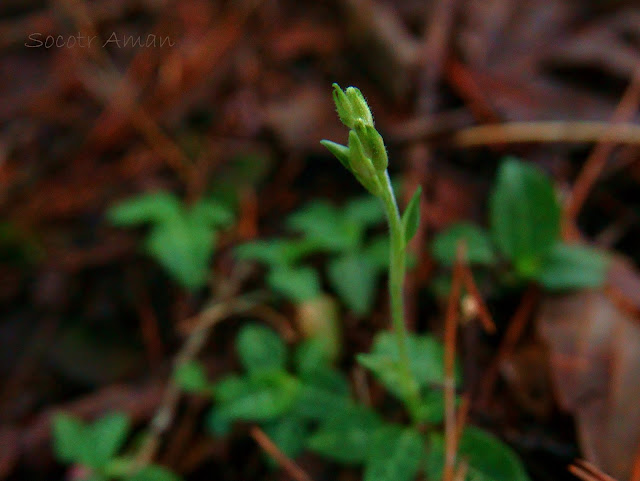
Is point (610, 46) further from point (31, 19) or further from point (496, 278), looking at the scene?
point (31, 19)

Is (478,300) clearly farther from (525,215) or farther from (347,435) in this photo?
(347,435)

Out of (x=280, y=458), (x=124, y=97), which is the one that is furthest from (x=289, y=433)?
(x=124, y=97)

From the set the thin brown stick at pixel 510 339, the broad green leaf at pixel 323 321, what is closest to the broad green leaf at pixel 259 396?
the broad green leaf at pixel 323 321

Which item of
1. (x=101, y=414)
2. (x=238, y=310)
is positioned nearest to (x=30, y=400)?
(x=101, y=414)

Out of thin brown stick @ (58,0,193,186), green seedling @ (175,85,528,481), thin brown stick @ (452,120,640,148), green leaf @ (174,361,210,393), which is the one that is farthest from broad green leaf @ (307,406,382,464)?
thin brown stick @ (58,0,193,186)

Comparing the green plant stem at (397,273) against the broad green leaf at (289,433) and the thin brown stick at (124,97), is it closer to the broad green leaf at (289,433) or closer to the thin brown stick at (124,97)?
the broad green leaf at (289,433)

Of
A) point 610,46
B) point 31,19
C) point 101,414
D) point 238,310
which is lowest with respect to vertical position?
point 101,414
